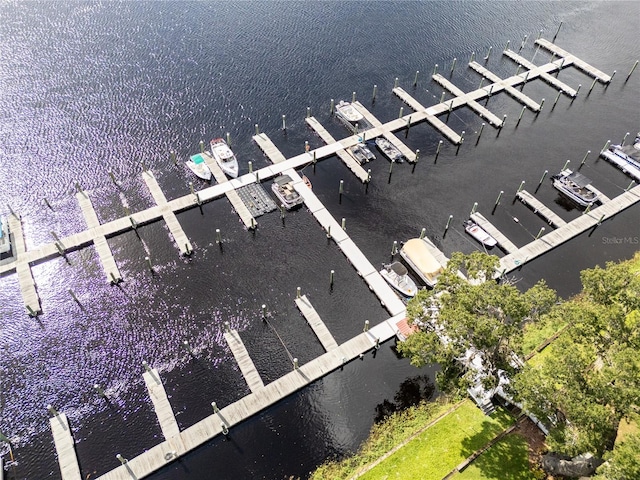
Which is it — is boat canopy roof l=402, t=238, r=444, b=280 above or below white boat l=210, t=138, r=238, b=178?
below

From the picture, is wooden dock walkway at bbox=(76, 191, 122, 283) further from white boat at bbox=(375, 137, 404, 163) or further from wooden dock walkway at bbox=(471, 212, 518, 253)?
wooden dock walkway at bbox=(471, 212, 518, 253)

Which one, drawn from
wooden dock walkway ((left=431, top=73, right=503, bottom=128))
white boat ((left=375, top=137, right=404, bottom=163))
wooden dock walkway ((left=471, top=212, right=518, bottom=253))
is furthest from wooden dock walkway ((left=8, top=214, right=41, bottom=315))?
wooden dock walkway ((left=431, top=73, right=503, bottom=128))

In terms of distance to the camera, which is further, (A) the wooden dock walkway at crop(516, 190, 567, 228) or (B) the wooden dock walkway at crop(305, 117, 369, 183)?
(B) the wooden dock walkway at crop(305, 117, 369, 183)

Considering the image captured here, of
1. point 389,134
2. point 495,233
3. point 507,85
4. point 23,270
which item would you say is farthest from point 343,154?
point 23,270

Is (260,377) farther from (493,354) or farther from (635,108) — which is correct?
(635,108)

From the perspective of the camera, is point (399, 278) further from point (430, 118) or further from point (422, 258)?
point (430, 118)

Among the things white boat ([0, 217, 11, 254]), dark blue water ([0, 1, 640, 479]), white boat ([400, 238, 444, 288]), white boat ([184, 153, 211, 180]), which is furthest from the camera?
white boat ([184, 153, 211, 180])

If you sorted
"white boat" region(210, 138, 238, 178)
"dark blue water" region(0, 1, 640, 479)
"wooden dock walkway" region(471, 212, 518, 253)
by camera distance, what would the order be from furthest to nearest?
1. "white boat" region(210, 138, 238, 178)
2. "wooden dock walkway" region(471, 212, 518, 253)
3. "dark blue water" region(0, 1, 640, 479)

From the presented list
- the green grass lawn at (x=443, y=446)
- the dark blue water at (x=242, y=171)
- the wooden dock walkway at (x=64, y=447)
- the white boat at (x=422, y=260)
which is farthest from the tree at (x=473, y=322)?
the wooden dock walkway at (x=64, y=447)
